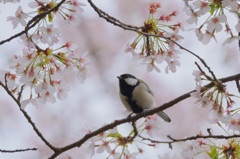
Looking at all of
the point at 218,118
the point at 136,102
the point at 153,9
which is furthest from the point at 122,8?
the point at 218,118

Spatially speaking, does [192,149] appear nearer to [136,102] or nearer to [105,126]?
[105,126]

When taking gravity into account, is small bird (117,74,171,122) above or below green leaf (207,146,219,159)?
above

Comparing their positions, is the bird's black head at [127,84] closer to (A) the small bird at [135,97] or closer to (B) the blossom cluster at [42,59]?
(A) the small bird at [135,97]

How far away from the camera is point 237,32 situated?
7.23 ft

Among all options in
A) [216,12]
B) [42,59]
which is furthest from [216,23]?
[42,59]

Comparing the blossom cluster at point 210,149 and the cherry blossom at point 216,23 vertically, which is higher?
the cherry blossom at point 216,23

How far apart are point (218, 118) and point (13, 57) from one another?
58.8 inches

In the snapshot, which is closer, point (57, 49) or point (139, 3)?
point (57, 49)

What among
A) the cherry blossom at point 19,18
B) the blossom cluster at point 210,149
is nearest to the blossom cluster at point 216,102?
the blossom cluster at point 210,149

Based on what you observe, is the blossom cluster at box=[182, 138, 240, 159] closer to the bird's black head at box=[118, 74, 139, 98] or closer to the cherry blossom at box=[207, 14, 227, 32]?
the cherry blossom at box=[207, 14, 227, 32]

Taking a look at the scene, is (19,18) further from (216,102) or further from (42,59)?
(216,102)

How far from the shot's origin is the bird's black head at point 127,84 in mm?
3684

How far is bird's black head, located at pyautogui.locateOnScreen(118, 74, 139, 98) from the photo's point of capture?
3.68 m

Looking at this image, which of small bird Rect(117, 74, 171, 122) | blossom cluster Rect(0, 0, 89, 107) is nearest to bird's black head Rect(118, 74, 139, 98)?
small bird Rect(117, 74, 171, 122)
